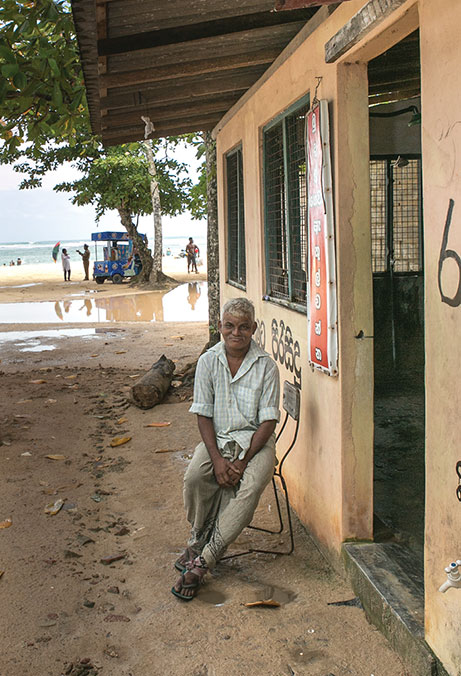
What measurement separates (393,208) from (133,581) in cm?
493

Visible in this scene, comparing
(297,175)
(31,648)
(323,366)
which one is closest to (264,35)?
(297,175)

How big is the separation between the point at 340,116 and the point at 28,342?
432 inches

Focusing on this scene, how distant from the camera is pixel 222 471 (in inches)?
156

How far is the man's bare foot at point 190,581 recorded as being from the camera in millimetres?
3758

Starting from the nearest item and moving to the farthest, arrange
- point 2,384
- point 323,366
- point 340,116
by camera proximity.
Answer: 1. point 340,116
2. point 323,366
3. point 2,384

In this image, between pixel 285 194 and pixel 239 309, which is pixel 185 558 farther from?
pixel 285 194

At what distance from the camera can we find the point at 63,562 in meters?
4.31

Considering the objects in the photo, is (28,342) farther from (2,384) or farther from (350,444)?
(350,444)

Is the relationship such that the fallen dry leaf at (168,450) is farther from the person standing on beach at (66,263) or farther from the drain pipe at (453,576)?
the person standing on beach at (66,263)

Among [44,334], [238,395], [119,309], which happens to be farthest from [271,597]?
[119,309]

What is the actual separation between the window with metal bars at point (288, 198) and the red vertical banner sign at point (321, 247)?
1.64 feet

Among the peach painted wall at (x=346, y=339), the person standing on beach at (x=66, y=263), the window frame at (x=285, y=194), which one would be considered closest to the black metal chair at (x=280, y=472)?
the peach painted wall at (x=346, y=339)

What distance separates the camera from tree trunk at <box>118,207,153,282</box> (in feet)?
87.9

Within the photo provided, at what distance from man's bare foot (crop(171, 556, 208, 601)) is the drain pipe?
1664 millimetres
